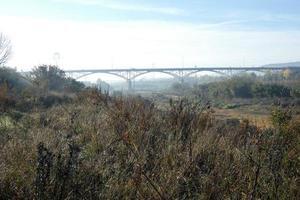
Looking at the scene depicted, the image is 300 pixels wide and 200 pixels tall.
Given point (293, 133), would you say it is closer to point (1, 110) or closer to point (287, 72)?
point (1, 110)

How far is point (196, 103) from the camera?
27.7 ft

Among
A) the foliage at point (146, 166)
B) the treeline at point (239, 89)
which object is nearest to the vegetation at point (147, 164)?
the foliage at point (146, 166)

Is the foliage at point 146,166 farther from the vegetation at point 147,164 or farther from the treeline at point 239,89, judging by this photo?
the treeline at point 239,89

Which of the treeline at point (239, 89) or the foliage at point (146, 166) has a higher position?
the foliage at point (146, 166)

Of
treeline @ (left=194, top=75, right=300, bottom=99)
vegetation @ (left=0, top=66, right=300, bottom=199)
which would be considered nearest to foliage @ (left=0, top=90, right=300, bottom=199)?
vegetation @ (left=0, top=66, right=300, bottom=199)

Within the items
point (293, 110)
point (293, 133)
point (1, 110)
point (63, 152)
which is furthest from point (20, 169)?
point (1, 110)

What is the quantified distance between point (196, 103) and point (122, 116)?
1.39 m

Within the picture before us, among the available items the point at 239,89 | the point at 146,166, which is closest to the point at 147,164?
the point at 146,166

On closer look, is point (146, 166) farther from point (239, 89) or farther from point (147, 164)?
point (239, 89)

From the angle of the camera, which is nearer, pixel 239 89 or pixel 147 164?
pixel 147 164

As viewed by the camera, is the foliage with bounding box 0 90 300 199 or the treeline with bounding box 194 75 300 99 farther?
the treeline with bounding box 194 75 300 99

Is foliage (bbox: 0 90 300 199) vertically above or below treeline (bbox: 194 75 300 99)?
above

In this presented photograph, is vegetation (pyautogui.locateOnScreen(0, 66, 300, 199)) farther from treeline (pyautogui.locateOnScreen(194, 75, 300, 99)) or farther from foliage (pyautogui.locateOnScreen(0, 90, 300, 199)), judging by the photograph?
treeline (pyautogui.locateOnScreen(194, 75, 300, 99))

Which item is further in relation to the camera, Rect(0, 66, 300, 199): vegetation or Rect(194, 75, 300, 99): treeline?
Rect(194, 75, 300, 99): treeline
